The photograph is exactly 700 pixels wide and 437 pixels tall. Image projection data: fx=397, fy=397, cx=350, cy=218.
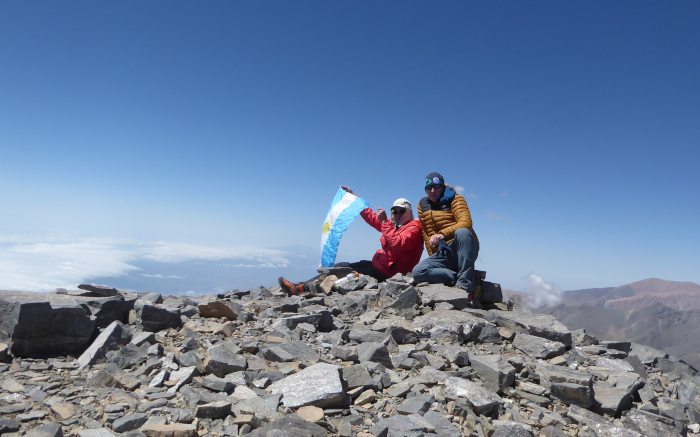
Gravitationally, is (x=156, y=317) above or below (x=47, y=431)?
above

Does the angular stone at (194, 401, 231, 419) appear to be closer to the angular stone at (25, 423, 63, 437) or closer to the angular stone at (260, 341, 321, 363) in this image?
the angular stone at (25, 423, 63, 437)

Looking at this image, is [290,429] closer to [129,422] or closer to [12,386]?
[129,422]

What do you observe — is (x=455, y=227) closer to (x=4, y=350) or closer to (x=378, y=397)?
(x=378, y=397)

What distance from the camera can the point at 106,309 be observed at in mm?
6266

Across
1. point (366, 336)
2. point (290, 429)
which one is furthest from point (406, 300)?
point (290, 429)

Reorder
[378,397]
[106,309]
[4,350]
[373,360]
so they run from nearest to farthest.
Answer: [378,397] → [4,350] → [373,360] → [106,309]

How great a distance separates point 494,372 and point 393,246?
18.1 ft

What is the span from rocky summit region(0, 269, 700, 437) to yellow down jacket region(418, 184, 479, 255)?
84.2 inches

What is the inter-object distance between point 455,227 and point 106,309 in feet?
22.6

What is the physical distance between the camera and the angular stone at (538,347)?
6391 mm

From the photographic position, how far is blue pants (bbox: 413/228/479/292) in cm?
872

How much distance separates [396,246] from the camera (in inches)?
405

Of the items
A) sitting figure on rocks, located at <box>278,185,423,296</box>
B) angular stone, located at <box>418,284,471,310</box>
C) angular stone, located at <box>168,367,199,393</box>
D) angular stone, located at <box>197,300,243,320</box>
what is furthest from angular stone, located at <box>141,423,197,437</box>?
sitting figure on rocks, located at <box>278,185,423,296</box>

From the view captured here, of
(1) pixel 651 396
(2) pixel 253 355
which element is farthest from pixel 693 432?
(2) pixel 253 355
